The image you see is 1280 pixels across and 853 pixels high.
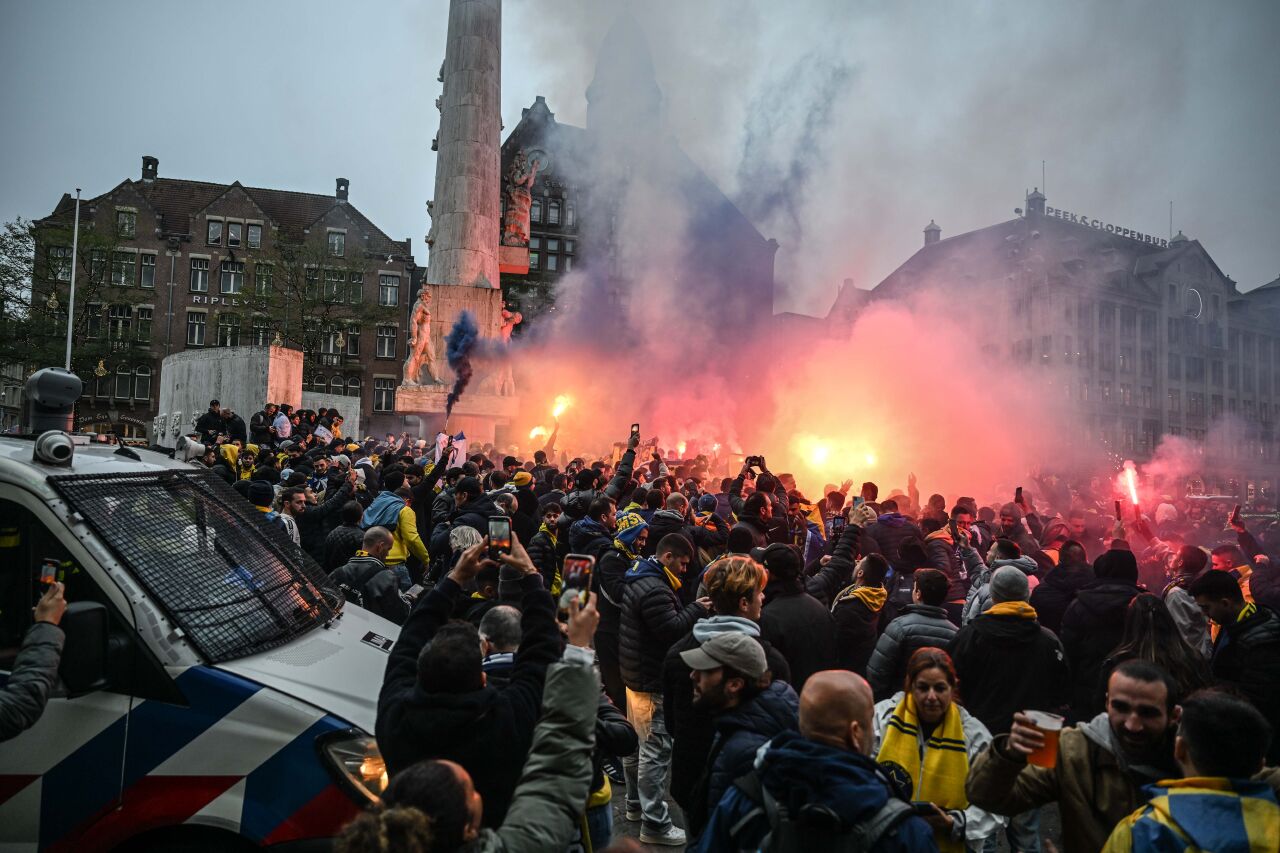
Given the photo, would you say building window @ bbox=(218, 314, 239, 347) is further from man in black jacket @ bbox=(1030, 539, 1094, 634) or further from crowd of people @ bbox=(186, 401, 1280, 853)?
man in black jacket @ bbox=(1030, 539, 1094, 634)

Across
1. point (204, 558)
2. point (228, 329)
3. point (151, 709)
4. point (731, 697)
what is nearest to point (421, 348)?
point (204, 558)

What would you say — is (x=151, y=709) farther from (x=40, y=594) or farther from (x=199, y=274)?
(x=199, y=274)

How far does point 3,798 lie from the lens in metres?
2.74

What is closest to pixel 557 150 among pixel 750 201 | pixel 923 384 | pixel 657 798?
pixel 750 201

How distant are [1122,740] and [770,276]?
40.2 meters

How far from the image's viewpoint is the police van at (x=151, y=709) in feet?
9.02

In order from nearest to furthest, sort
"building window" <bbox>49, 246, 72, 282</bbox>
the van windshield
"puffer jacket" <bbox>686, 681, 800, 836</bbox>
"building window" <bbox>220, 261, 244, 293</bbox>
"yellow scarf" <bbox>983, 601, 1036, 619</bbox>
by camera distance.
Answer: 1. "puffer jacket" <bbox>686, 681, 800, 836</bbox>
2. the van windshield
3. "yellow scarf" <bbox>983, 601, 1036, 619</bbox>
4. "building window" <bbox>49, 246, 72, 282</bbox>
5. "building window" <bbox>220, 261, 244, 293</bbox>

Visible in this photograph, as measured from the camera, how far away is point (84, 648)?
2.69 metres

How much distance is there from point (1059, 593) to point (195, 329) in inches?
1759

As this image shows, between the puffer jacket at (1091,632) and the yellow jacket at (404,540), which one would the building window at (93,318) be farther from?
the puffer jacket at (1091,632)

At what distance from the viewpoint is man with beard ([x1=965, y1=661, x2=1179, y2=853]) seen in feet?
8.11

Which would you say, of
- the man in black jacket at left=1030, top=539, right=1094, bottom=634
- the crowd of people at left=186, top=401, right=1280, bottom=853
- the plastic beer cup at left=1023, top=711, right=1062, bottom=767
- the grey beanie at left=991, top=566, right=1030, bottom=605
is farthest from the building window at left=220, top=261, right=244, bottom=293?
the plastic beer cup at left=1023, top=711, right=1062, bottom=767

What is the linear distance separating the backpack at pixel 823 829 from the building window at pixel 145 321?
45.6 meters

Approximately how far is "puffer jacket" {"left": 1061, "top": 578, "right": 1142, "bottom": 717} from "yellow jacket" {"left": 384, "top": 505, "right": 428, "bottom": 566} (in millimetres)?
4894
